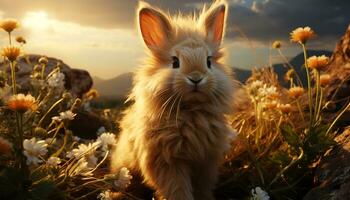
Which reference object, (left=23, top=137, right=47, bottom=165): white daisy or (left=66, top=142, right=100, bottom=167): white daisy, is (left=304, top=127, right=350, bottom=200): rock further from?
(left=23, top=137, right=47, bottom=165): white daisy

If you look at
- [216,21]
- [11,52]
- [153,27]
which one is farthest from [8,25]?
[216,21]

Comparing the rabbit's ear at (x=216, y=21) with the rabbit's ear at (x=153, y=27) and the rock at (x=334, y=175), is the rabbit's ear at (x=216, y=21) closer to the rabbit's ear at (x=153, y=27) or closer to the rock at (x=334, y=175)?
the rabbit's ear at (x=153, y=27)

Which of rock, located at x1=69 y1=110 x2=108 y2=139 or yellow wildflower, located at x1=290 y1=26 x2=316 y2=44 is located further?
rock, located at x1=69 y1=110 x2=108 y2=139

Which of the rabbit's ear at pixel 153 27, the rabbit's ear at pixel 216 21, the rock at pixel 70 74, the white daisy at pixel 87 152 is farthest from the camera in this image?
the rock at pixel 70 74

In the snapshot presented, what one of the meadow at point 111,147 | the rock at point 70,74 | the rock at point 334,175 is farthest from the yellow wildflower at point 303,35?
the rock at point 70,74

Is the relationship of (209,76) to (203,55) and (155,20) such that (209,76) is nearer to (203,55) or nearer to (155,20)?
(203,55)

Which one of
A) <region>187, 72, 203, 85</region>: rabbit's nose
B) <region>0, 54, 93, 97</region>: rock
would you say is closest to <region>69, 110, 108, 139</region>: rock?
<region>0, 54, 93, 97</region>: rock

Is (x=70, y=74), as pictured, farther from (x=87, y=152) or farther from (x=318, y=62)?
(x=318, y=62)
